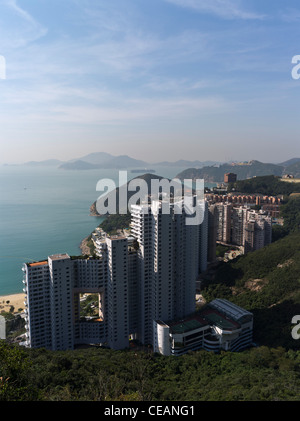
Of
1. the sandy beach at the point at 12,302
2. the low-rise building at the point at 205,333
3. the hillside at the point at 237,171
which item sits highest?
the hillside at the point at 237,171

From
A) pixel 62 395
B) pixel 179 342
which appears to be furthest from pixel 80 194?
pixel 62 395

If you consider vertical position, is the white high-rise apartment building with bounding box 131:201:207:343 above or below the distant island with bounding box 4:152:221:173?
below

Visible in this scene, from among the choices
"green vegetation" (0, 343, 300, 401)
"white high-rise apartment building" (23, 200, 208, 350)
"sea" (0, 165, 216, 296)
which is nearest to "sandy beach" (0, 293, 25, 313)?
"sea" (0, 165, 216, 296)

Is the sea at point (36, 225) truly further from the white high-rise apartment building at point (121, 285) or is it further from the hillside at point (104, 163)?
the hillside at point (104, 163)

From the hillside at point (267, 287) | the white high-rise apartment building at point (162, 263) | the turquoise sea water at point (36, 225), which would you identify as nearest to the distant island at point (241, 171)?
the turquoise sea water at point (36, 225)

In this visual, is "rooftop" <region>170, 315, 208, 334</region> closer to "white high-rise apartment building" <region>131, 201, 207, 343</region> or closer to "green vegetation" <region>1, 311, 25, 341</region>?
"white high-rise apartment building" <region>131, 201, 207, 343</region>

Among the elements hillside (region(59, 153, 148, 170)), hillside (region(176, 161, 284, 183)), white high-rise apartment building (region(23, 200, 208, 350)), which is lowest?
white high-rise apartment building (region(23, 200, 208, 350))
